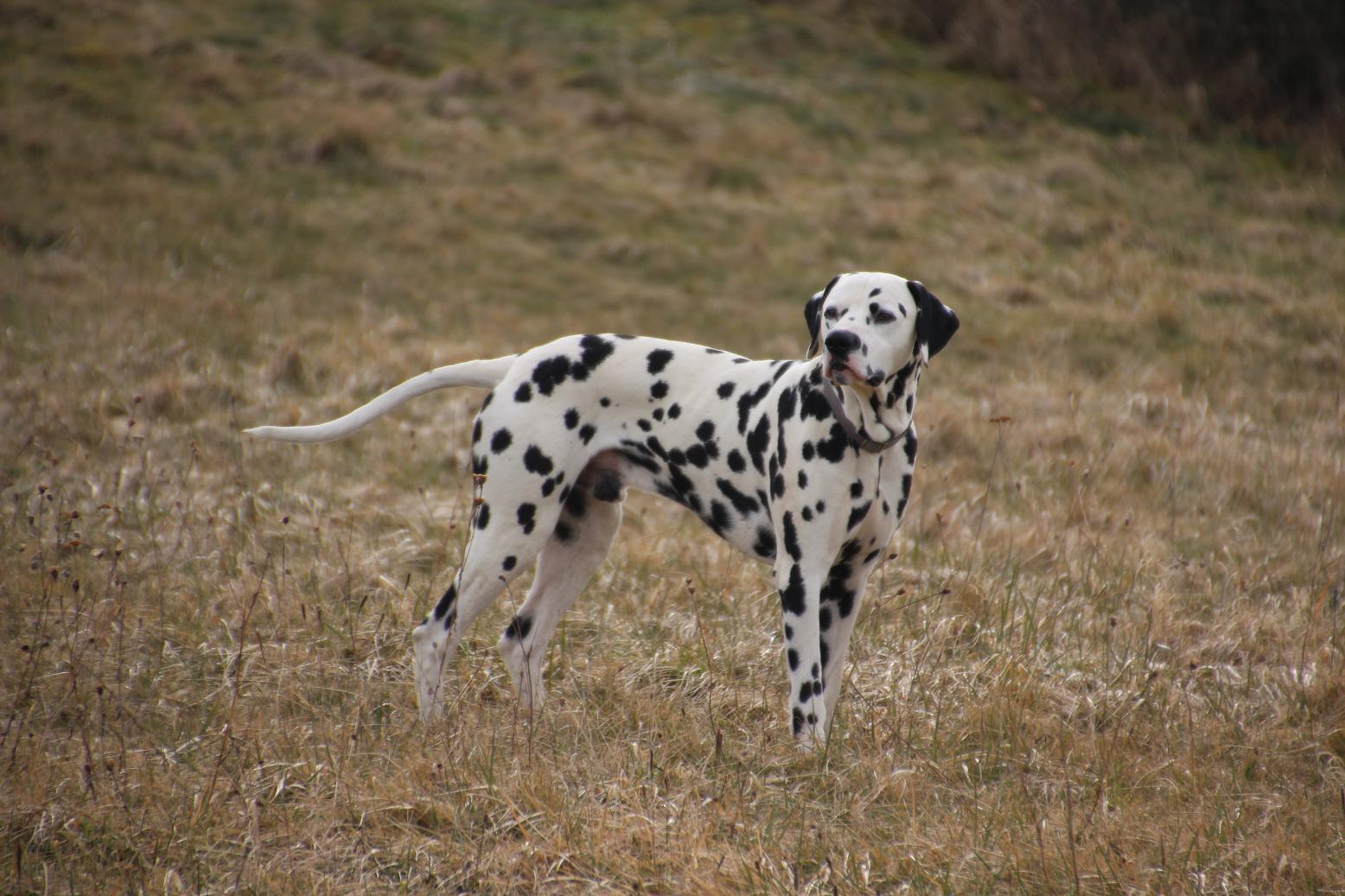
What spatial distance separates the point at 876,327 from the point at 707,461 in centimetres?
82

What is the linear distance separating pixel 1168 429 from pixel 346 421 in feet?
20.1

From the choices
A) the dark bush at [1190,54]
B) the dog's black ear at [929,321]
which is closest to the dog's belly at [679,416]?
the dog's black ear at [929,321]

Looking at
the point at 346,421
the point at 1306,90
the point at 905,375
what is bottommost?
the point at 346,421

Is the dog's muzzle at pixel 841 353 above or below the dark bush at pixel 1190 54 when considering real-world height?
below

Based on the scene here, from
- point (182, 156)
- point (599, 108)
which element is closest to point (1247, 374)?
point (599, 108)

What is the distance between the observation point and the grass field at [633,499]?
3.81 metres

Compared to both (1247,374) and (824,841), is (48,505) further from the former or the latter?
(1247,374)

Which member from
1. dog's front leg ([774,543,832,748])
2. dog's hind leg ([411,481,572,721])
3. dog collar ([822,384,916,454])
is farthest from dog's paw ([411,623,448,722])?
dog collar ([822,384,916,454])

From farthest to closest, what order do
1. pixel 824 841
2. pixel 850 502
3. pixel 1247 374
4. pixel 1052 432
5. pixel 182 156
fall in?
pixel 182 156
pixel 1247 374
pixel 1052 432
pixel 850 502
pixel 824 841

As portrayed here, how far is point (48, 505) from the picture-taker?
6383 millimetres

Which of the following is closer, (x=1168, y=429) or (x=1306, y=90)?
(x=1168, y=429)

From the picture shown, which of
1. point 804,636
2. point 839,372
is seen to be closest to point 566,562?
point 804,636

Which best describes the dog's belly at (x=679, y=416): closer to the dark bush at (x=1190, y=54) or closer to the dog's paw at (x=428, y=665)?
the dog's paw at (x=428, y=665)

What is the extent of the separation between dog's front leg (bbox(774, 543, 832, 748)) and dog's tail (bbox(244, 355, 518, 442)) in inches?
54.6
